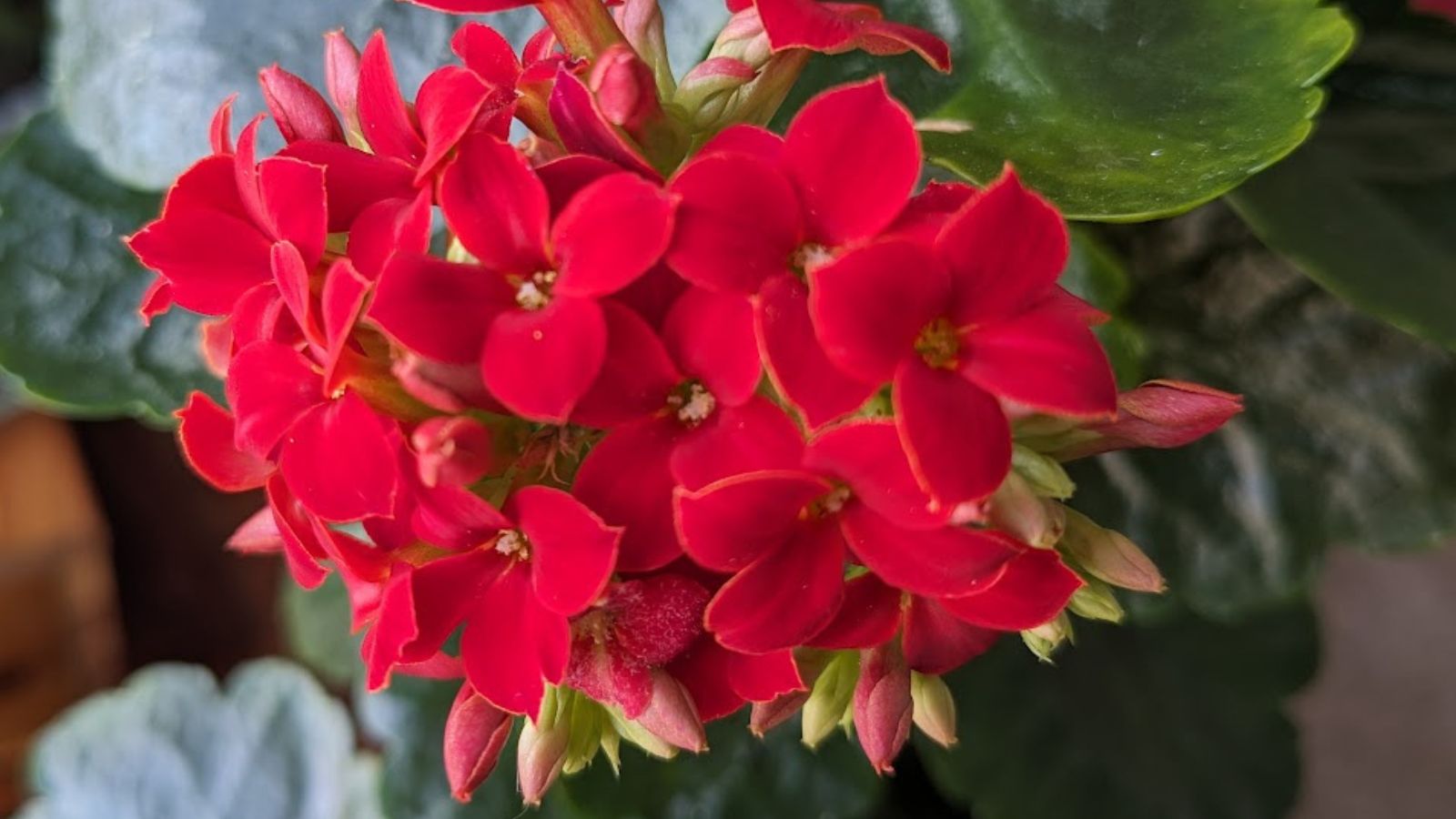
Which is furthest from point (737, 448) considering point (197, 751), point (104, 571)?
point (104, 571)

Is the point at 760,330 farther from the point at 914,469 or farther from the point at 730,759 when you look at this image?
the point at 730,759

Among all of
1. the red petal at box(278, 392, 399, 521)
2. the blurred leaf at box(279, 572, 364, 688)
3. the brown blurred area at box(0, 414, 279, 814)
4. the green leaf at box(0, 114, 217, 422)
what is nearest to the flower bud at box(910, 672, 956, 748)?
the red petal at box(278, 392, 399, 521)

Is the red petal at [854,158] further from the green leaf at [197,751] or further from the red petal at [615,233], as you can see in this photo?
the green leaf at [197,751]

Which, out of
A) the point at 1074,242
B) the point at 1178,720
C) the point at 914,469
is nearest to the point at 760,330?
the point at 914,469

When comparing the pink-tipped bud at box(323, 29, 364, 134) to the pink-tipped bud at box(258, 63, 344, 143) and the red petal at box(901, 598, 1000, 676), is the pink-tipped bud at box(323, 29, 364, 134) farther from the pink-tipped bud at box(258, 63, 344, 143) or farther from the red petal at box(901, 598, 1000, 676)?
the red petal at box(901, 598, 1000, 676)

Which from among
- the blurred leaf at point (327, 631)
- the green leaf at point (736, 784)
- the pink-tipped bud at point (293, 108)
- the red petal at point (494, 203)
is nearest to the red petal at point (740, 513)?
the red petal at point (494, 203)

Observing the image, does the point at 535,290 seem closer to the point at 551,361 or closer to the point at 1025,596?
the point at 551,361
